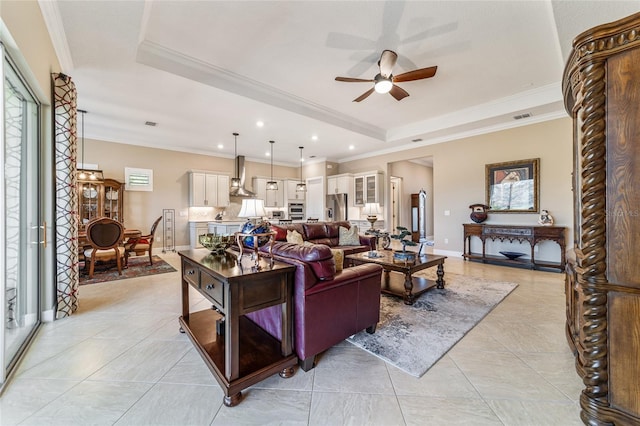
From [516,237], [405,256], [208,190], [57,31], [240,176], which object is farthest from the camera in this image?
[240,176]

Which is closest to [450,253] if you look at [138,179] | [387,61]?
[387,61]

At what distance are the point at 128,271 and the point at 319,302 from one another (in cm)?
449

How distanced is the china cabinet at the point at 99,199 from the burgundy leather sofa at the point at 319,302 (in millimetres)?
5844

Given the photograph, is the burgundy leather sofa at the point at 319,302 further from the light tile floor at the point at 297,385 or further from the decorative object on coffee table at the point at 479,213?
the decorative object on coffee table at the point at 479,213

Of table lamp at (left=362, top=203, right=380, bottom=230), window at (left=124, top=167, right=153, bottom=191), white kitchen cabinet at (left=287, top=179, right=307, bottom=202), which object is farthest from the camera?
white kitchen cabinet at (left=287, top=179, right=307, bottom=202)

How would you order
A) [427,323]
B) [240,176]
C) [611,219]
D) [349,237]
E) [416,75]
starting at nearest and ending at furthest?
1. [611,219]
2. [427,323]
3. [416,75]
4. [349,237]
5. [240,176]

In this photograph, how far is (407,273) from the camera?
3.19 m

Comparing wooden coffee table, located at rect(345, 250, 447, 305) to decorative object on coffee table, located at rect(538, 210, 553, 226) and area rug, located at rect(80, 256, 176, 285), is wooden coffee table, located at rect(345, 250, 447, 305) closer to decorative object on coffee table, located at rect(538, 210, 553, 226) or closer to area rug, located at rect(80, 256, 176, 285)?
decorative object on coffee table, located at rect(538, 210, 553, 226)

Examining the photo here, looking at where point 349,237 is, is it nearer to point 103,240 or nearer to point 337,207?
point 337,207

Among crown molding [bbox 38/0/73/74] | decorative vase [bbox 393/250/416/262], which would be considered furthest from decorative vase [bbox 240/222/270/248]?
crown molding [bbox 38/0/73/74]

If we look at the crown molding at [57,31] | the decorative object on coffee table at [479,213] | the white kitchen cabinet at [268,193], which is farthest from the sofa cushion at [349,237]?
the crown molding at [57,31]

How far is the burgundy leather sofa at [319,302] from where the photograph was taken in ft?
6.00

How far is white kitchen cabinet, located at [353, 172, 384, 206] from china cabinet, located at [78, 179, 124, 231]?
6230 mm

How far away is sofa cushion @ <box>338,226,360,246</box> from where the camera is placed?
544 centimetres
